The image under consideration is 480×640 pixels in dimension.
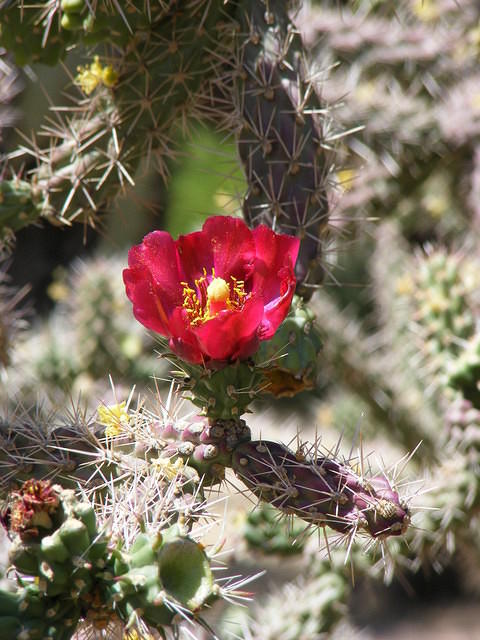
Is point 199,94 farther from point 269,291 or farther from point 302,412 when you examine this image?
point 302,412

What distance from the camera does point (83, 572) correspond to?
989 millimetres

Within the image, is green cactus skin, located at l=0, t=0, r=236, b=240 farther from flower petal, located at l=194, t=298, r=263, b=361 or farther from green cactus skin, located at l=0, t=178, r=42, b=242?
flower petal, located at l=194, t=298, r=263, b=361

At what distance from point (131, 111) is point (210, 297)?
0.68 meters

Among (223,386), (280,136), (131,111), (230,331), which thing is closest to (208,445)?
(223,386)

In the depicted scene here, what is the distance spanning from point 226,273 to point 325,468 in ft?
1.11

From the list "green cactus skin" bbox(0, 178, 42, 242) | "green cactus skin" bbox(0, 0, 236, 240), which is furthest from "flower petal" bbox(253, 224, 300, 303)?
"green cactus skin" bbox(0, 178, 42, 242)

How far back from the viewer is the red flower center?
3.70 feet

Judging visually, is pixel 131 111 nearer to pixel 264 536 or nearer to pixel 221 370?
pixel 221 370

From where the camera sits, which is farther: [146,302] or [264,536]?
[264,536]

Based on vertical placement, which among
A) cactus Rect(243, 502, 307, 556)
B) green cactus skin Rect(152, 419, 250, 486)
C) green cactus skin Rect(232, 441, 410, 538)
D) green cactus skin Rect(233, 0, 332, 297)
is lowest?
cactus Rect(243, 502, 307, 556)

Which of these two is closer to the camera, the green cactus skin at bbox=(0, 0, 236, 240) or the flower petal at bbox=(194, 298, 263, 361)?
the flower petal at bbox=(194, 298, 263, 361)

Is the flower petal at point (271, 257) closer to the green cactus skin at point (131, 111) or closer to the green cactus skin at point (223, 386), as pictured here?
the green cactus skin at point (223, 386)

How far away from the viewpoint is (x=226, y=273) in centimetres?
121

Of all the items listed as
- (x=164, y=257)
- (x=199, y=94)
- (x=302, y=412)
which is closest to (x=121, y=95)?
(x=199, y=94)
